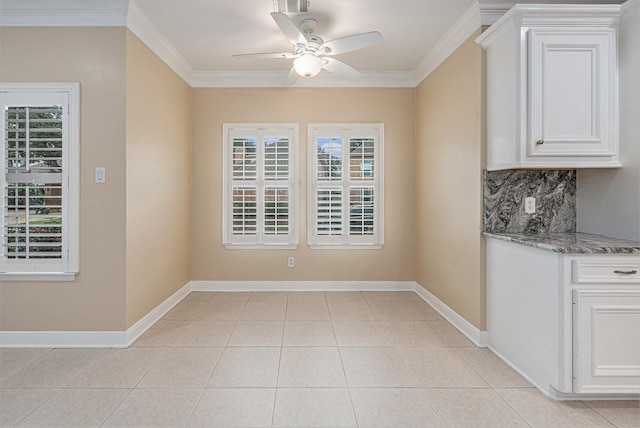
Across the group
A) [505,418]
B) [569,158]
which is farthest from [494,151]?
[505,418]

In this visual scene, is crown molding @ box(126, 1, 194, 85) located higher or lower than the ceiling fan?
higher

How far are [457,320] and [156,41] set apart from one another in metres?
3.86

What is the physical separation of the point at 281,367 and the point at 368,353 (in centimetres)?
69

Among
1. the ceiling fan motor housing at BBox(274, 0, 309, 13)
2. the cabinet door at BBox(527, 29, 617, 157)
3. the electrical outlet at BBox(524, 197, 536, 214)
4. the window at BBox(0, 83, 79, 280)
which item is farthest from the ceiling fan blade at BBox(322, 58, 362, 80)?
the window at BBox(0, 83, 79, 280)

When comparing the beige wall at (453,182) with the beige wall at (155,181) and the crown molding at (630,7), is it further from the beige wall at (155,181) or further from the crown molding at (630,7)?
the beige wall at (155,181)

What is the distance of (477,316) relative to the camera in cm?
288

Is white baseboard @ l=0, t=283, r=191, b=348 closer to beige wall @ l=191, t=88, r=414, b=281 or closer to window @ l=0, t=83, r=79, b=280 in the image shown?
window @ l=0, t=83, r=79, b=280

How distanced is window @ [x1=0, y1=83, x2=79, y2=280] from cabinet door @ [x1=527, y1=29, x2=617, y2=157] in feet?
11.2

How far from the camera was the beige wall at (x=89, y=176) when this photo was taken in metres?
2.77

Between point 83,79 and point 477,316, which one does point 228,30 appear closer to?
point 83,79

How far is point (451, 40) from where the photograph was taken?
3305 mm

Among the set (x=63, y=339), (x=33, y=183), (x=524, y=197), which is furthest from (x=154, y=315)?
(x=524, y=197)

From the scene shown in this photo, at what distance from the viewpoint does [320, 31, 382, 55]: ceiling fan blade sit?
2.70m

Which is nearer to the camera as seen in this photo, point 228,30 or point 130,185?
point 130,185
